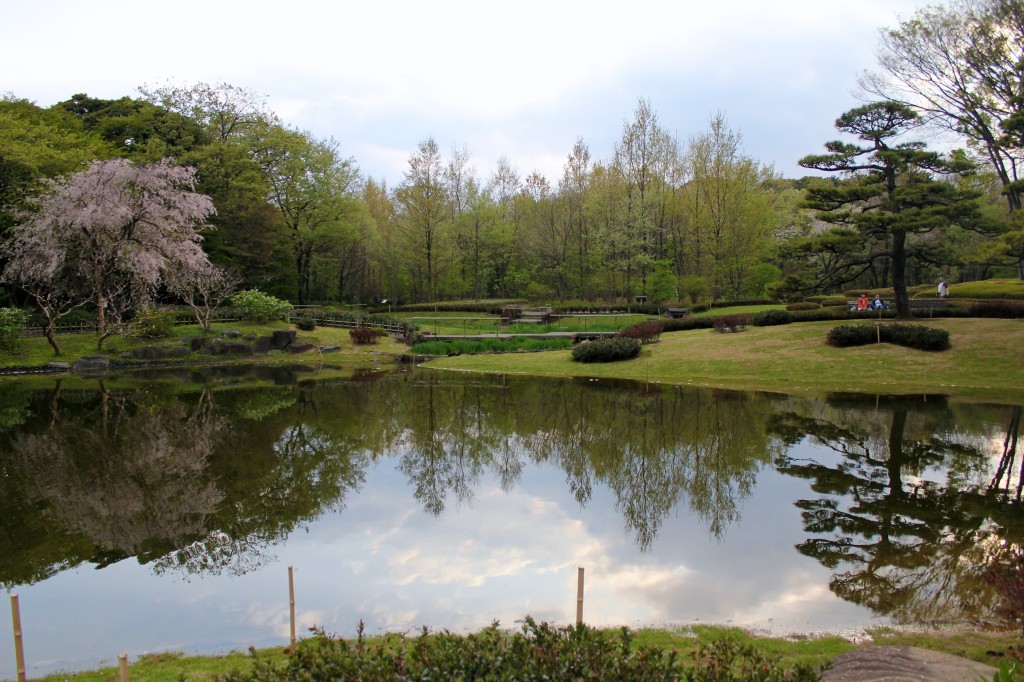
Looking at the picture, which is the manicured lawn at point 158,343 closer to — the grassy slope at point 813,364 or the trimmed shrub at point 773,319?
the grassy slope at point 813,364

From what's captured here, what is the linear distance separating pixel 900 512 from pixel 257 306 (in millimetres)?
33592

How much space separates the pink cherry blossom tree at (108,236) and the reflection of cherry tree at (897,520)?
31.7 metres

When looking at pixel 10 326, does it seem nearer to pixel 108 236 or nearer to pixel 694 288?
pixel 108 236

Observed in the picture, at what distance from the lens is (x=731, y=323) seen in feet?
100

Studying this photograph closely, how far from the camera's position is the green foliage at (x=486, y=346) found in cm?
3294

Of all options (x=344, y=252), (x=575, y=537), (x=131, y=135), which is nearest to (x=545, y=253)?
(x=344, y=252)

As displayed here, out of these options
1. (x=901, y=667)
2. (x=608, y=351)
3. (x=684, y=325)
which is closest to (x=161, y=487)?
(x=901, y=667)

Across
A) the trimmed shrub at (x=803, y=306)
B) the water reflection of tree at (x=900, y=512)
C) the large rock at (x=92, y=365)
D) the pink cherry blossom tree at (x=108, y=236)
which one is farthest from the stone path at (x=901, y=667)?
the pink cherry blossom tree at (x=108, y=236)

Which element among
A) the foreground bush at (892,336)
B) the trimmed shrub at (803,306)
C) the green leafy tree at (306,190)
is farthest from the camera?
the green leafy tree at (306,190)

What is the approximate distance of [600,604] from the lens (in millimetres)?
7254

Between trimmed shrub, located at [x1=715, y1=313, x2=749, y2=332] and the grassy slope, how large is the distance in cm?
56

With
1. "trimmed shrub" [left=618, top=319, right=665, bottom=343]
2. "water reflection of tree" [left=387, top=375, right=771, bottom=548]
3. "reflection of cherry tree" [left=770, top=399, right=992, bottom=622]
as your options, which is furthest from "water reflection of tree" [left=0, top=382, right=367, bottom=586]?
"trimmed shrub" [left=618, top=319, right=665, bottom=343]

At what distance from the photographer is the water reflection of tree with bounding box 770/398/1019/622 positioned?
289 inches

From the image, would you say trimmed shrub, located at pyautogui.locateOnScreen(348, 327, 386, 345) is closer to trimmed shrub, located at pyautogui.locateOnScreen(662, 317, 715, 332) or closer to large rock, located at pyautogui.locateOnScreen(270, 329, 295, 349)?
large rock, located at pyautogui.locateOnScreen(270, 329, 295, 349)
